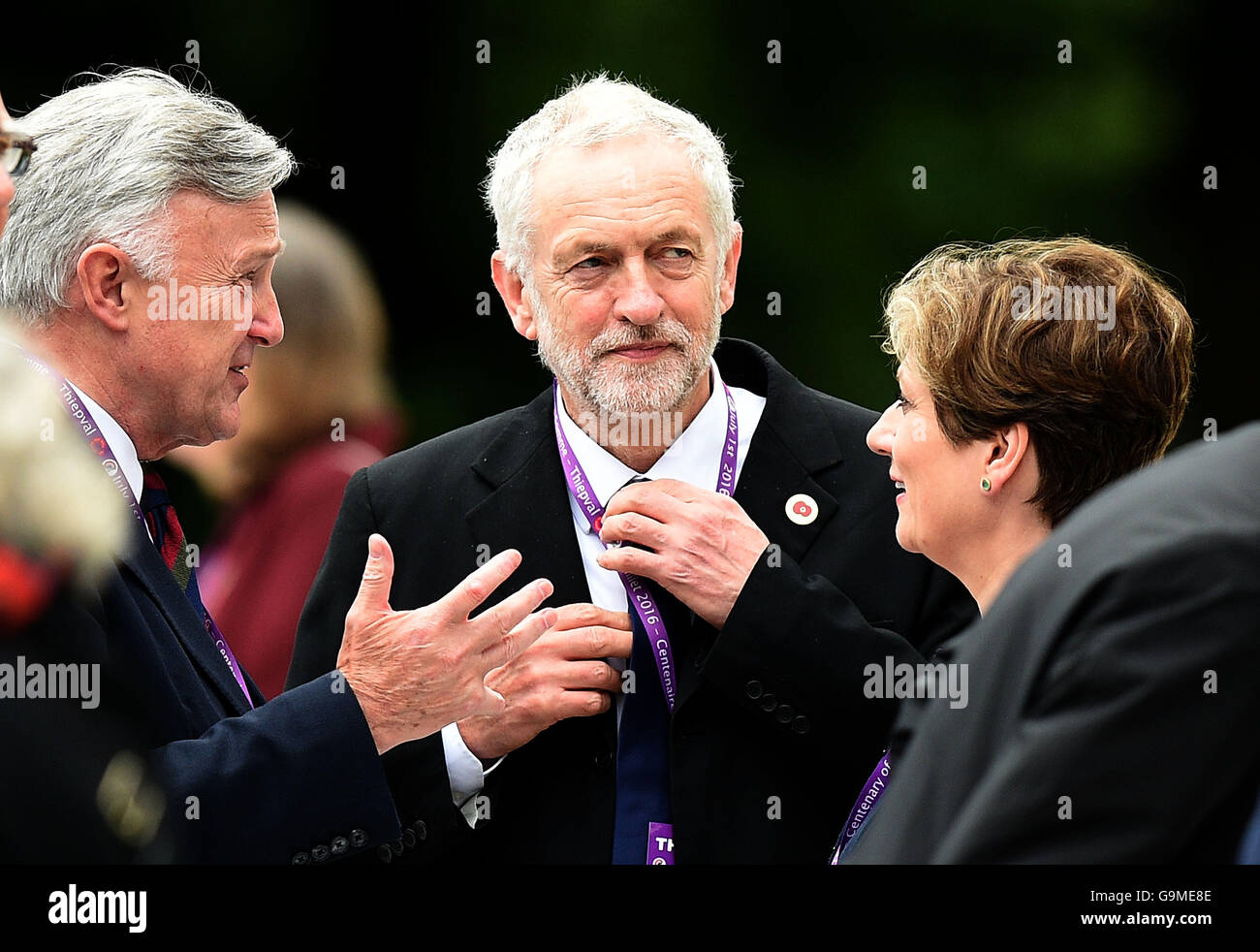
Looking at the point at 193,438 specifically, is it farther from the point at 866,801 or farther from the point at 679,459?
the point at 866,801

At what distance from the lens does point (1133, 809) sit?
1.43m

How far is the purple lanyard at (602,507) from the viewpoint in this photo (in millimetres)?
3037

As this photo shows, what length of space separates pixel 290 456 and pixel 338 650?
3.16ft

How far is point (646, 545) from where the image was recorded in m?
3.05

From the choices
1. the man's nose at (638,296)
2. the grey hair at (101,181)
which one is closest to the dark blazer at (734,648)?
the man's nose at (638,296)

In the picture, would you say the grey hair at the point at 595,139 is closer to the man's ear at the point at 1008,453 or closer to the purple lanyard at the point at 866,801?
the man's ear at the point at 1008,453

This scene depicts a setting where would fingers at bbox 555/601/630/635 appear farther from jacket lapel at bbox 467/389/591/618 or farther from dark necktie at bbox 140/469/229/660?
dark necktie at bbox 140/469/229/660

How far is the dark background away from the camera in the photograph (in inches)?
223

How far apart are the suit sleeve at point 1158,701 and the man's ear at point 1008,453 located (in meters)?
1.42

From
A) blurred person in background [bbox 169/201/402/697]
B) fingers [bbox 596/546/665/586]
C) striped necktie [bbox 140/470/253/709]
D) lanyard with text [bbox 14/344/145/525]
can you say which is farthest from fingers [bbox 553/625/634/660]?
blurred person in background [bbox 169/201/402/697]

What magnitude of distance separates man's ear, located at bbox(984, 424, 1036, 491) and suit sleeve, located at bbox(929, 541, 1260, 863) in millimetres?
1416

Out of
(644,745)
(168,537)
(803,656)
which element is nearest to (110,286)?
(168,537)

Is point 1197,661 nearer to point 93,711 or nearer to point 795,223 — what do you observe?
point 93,711
